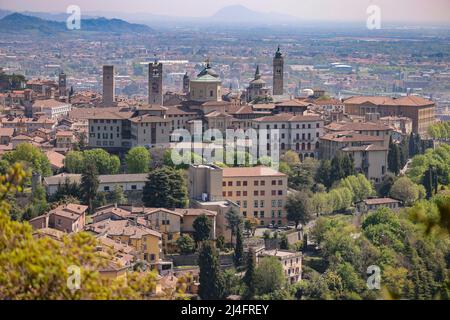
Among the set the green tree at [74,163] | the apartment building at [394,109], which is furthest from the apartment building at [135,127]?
the apartment building at [394,109]

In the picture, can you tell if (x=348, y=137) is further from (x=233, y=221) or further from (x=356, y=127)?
(x=233, y=221)

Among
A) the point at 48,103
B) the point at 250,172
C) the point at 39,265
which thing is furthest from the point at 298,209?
the point at 48,103

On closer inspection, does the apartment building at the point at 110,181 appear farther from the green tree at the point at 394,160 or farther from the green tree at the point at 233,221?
the green tree at the point at 394,160

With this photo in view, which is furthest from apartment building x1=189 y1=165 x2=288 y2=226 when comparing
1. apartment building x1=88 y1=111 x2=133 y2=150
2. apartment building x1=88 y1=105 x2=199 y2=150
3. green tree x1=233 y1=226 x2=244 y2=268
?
apartment building x1=88 y1=111 x2=133 y2=150
